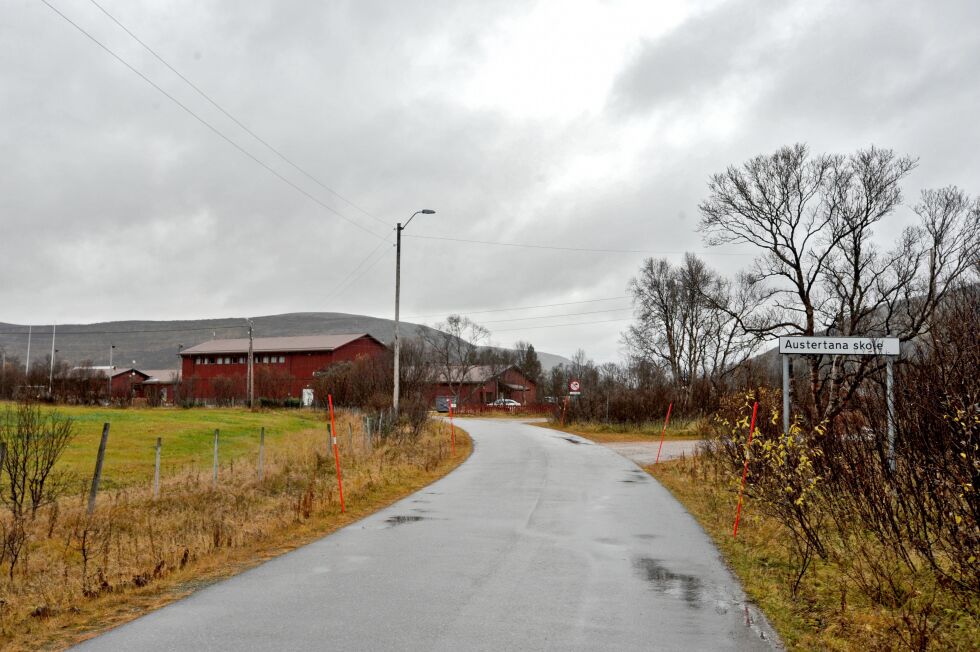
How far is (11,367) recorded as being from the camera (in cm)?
8081

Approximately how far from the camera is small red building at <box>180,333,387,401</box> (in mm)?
75875

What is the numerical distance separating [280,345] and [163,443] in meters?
60.9

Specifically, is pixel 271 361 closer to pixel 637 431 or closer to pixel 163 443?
pixel 637 431

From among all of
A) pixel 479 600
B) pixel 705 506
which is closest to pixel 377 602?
pixel 479 600

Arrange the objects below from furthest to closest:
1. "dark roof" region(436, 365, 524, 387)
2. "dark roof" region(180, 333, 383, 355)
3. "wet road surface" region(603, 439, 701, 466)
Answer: "dark roof" region(436, 365, 524, 387) → "dark roof" region(180, 333, 383, 355) → "wet road surface" region(603, 439, 701, 466)

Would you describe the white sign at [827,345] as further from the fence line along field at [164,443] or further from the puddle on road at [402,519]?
the fence line along field at [164,443]

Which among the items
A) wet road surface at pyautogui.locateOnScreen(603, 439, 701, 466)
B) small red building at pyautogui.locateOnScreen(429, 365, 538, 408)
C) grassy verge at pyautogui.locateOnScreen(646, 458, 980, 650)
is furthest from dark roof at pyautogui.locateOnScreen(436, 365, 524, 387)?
grassy verge at pyautogui.locateOnScreen(646, 458, 980, 650)

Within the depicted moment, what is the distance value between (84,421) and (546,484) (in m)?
27.6

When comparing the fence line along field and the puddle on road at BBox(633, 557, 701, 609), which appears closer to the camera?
the puddle on road at BBox(633, 557, 701, 609)

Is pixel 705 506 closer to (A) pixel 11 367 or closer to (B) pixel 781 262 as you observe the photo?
(B) pixel 781 262

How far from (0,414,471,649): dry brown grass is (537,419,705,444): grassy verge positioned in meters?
17.7

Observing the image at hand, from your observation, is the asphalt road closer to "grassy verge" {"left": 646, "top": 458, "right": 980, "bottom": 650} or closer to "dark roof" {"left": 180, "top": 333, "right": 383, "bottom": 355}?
"grassy verge" {"left": 646, "top": 458, "right": 980, "bottom": 650}

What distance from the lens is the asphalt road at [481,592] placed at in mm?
6066

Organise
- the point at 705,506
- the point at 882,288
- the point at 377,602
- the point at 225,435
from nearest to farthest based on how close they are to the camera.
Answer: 1. the point at 377,602
2. the point at 705,506
3. the point at 882,288
4. the point at 225,435
